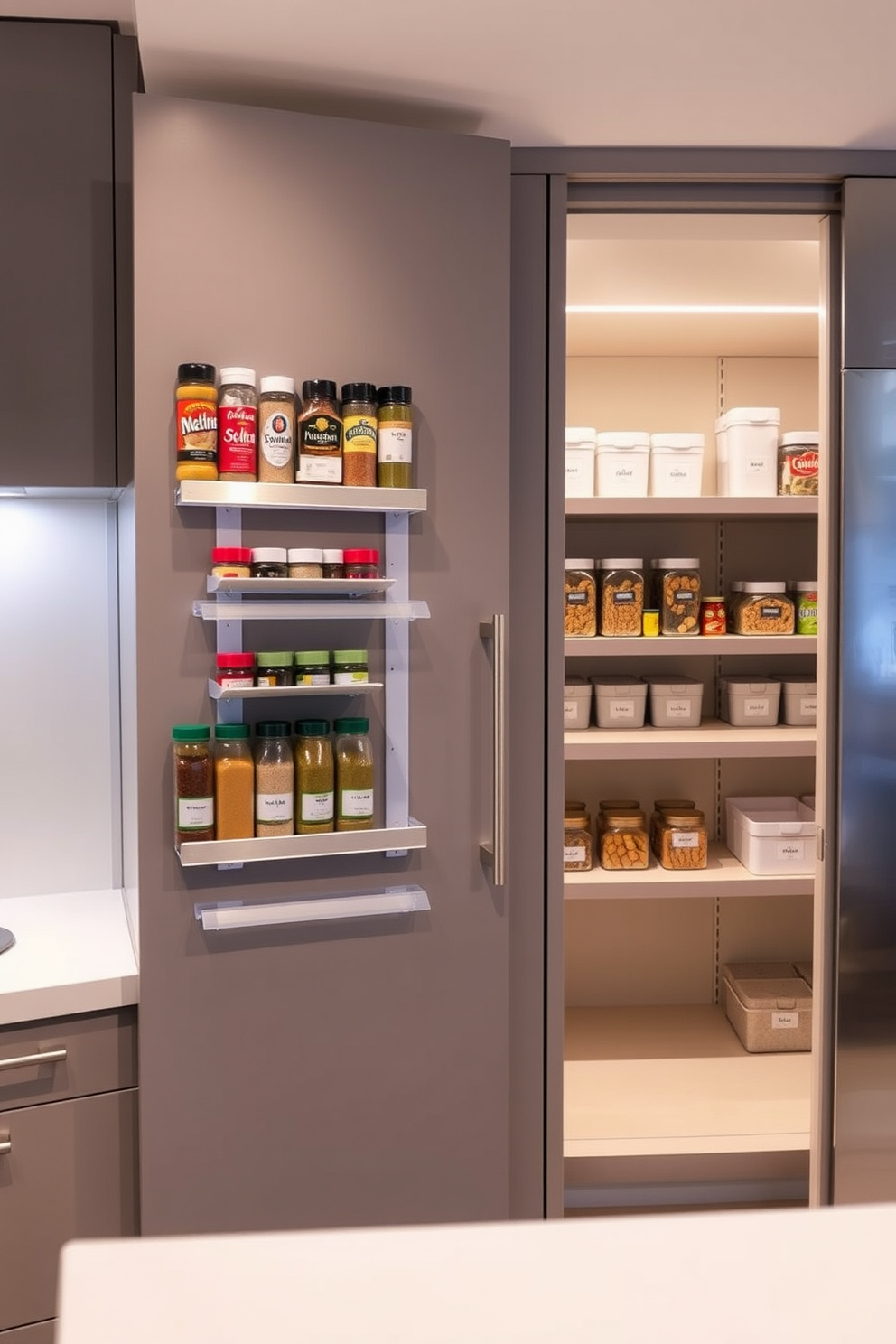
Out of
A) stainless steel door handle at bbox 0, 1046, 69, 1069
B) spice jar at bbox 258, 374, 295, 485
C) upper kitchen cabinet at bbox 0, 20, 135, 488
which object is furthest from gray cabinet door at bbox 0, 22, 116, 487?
stainless steel door handle at bbox 0, 1046, 69, 1069

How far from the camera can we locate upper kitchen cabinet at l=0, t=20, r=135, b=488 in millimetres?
1842

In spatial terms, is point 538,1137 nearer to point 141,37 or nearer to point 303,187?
point 303,187

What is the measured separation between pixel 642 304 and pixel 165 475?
4.67 ft

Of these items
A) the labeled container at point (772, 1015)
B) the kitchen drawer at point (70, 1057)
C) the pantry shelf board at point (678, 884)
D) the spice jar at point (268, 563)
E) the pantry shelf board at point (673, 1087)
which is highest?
the spice jar at point (268, 563)

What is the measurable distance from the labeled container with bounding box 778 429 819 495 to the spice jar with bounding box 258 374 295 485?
57.3 inches

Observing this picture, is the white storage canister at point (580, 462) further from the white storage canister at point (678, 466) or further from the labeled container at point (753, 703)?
the labeled container at point (753, 703)

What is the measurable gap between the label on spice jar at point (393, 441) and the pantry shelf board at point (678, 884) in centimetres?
123

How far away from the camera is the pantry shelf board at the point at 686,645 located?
8.52 feet

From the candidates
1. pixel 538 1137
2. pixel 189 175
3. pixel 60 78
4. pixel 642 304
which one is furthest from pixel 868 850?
pixel 60 78

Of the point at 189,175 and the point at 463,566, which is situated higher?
the point at 189,175

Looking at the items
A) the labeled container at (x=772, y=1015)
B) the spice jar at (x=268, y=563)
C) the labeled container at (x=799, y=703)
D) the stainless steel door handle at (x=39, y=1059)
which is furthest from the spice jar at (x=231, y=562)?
the labeled container at (x=772, y=1015)

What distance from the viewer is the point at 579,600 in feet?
8.68

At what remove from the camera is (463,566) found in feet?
6.23

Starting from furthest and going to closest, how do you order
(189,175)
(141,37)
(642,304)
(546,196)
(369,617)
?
(642,304) → (546,196) → (369,617) → (189,175) → (141,37)
